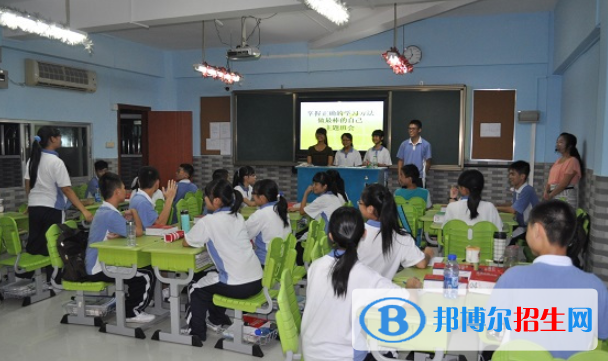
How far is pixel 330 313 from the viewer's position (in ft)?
7.50

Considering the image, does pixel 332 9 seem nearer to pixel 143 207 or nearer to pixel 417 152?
pixel 143 207

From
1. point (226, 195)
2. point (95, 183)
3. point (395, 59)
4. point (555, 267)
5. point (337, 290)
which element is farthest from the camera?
point (95, 183)

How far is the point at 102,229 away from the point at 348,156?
16.7 feet

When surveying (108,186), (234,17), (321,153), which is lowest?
(108,186)

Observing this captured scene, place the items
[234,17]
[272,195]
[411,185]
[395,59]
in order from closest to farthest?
1. [272,195]
2. [411,185]
3. [234,17]
4. [395,59]

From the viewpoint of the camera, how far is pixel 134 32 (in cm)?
857

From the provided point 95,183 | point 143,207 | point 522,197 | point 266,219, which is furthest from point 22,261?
point 522,197

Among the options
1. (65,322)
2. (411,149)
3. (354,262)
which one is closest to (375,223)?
(354,262)

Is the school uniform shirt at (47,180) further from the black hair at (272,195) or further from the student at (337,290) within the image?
the student at (337,290)

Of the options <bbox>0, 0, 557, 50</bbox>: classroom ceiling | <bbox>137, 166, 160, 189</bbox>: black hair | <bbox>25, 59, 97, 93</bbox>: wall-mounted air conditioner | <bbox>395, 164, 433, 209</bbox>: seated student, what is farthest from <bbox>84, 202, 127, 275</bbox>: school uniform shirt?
<bbox>25, 59, 97, 93</bbox>: wall-mounted air conditioner

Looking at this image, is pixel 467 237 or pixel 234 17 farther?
pixel 234 17

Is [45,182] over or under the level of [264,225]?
over

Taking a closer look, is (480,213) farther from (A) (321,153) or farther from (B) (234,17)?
(A) (321,153)

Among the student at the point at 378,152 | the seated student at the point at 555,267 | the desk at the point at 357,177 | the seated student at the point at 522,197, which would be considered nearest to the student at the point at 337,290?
the seated student at the point at 555,267
